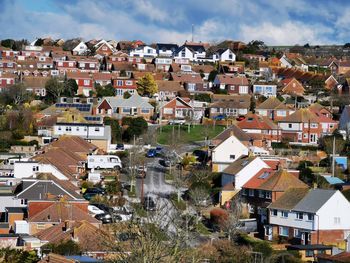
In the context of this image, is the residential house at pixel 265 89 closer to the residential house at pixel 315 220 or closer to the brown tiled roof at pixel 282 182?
the brown tiled roof at pixel 282 182

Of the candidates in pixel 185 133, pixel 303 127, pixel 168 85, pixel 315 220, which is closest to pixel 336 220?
pixel 315 220

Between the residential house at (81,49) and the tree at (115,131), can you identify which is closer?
the tree at (115,131)

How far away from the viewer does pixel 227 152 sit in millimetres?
50219

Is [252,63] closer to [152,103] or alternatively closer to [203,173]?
[152,103]

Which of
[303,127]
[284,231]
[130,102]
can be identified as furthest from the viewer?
[130,102]

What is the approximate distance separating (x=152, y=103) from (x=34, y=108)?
363 inches

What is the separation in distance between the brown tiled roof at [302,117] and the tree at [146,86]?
549 inches

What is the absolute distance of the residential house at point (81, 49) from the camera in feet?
309

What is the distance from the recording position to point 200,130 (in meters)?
60.5

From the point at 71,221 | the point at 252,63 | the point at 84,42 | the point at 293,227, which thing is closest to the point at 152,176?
the point at 293,227

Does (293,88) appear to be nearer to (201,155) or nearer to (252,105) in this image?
(252,105)

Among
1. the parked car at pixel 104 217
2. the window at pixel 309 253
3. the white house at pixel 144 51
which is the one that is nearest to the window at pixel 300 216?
the window at pixel 309 253

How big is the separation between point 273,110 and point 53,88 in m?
16.4

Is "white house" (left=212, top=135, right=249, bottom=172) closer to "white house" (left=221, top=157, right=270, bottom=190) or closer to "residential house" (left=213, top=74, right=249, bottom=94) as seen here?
"white house" (left=221, top=157, right=270, bottom=190)
